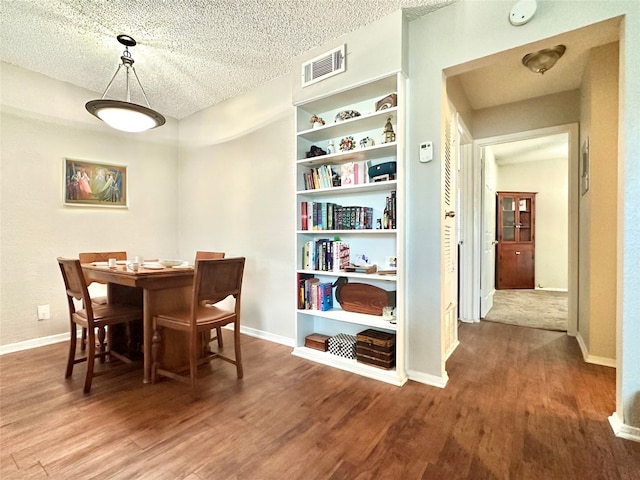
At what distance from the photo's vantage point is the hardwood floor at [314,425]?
135cm

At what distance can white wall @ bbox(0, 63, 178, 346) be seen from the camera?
2787mm

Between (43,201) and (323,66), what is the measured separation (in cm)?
299

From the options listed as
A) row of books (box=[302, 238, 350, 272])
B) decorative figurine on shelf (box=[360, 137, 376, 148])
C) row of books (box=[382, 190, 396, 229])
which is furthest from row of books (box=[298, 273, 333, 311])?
decorative figurine on shelf (box=[360, 137, 376, 148])

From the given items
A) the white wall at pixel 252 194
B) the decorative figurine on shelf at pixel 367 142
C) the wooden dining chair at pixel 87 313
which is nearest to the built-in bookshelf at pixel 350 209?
the decorative figurine on shelf at pixel 367 142

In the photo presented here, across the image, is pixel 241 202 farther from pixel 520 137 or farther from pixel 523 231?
pixel 523 231

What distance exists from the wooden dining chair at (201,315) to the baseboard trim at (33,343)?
165 centimetres

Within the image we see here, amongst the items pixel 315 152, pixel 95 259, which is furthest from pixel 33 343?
pixel 315 152

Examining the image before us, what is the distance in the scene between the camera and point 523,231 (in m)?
6.08

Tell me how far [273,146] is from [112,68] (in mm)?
1657

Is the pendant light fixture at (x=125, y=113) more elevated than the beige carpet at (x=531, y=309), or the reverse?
the pendant light fixture at (x=125, y=113)

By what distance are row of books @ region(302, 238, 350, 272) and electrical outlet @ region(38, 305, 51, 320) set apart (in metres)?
2.59

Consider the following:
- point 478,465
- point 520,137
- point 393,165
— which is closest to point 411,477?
point 478,465

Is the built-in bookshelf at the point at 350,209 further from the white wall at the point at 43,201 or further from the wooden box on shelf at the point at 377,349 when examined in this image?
the white wall at the point at 43,201

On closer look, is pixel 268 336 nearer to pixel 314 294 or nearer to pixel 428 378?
pixel 314 294
